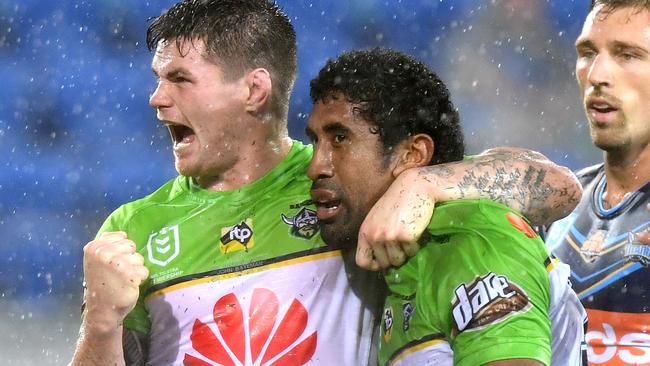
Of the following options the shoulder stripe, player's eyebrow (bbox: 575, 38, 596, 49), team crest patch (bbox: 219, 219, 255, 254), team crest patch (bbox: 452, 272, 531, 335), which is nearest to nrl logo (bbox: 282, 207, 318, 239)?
team crest patch (bbox: 219, 219, 255, 254)

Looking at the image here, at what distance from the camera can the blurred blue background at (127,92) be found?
5.72 m

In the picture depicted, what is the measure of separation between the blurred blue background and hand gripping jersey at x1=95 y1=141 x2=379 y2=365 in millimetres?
2712

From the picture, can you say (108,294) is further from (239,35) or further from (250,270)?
(239,35)

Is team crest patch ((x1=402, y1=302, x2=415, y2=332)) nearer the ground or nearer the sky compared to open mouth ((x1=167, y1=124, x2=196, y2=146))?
nearer the ground

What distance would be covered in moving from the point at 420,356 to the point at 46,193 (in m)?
3.83

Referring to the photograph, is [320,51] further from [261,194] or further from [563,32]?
[261,194]

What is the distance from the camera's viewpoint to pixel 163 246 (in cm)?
289

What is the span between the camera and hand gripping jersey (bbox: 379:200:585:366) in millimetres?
2230

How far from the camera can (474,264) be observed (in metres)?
2.31

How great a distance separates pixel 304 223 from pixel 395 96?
43 cm

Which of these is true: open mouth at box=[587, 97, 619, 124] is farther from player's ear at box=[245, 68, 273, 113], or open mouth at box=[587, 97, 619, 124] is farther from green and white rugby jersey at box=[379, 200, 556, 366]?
Result: player's ear at box=[245, 68, 273, 113]

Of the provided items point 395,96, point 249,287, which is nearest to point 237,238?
point 249,287

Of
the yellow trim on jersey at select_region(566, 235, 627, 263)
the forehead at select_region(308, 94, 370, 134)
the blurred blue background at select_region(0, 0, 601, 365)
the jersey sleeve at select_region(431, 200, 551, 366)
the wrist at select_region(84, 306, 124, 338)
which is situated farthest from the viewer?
the blurred blue background at select_region(0, 0, 601, 365)

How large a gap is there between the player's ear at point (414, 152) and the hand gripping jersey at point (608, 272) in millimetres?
768
